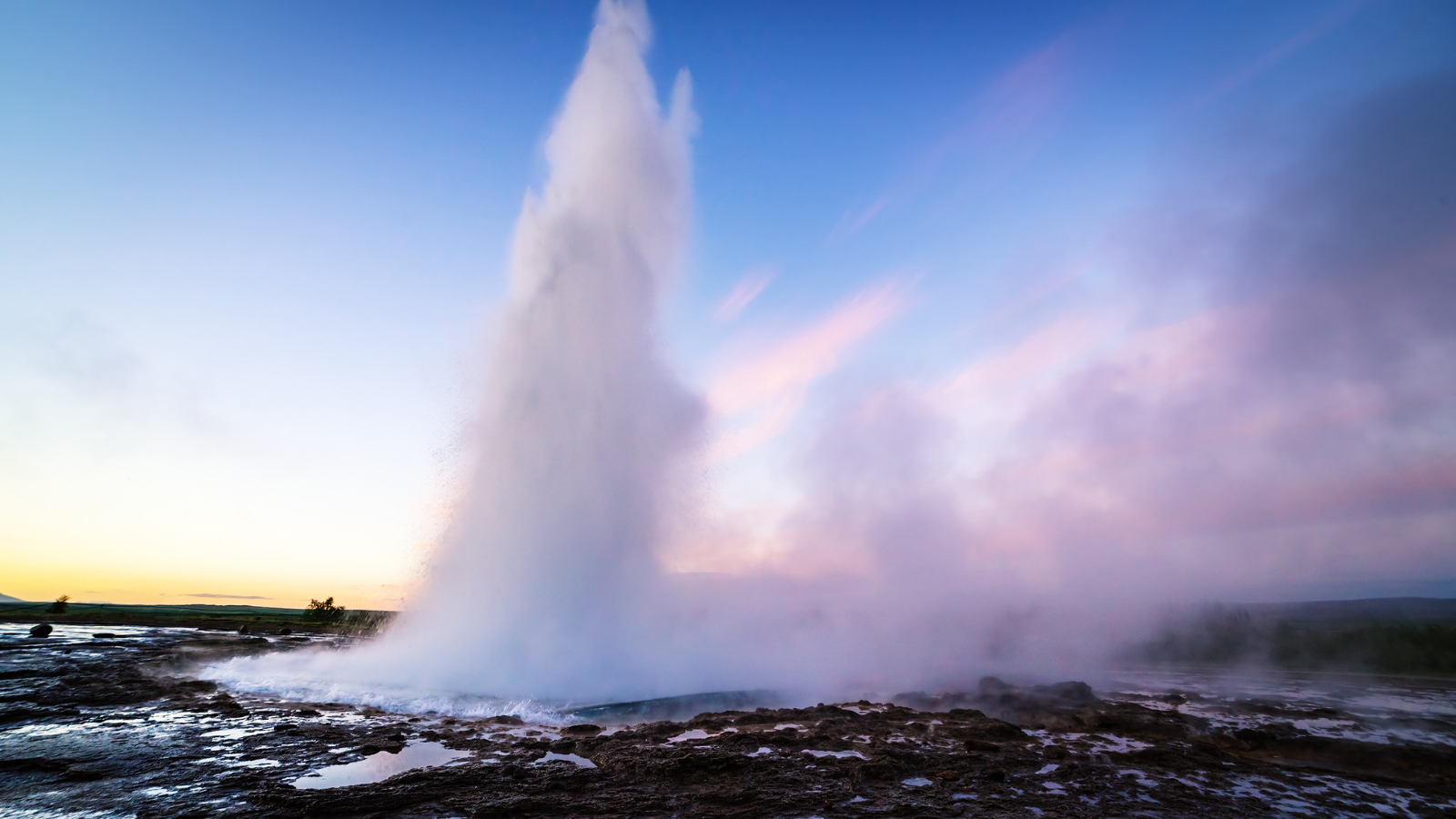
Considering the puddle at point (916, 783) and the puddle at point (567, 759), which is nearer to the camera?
the puddle at point (916, 783)

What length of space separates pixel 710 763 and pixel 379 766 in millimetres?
5568

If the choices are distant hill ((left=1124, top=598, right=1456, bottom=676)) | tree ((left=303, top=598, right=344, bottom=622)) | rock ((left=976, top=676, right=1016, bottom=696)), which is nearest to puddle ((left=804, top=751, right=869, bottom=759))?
rock ((left=976, top=676, right=1016, bottom=696))

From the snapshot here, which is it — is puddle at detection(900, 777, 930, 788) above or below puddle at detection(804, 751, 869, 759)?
above

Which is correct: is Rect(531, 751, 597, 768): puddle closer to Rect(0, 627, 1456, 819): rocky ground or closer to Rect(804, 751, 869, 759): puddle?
Rect(0, 627, 1456, 819): rocky ground

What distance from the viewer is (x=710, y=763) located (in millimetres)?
9500

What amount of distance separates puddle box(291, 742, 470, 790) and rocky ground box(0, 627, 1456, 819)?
0.06 m

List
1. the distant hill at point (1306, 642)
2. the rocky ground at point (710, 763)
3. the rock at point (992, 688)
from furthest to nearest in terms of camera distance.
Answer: the distant hill at point (1306, 642), the rock at point (992, 688), the rocky ground at point (710, 763)

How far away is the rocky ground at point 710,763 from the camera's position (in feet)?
25.3

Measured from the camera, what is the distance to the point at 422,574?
782 inches

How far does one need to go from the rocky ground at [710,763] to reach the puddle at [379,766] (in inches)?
2.3

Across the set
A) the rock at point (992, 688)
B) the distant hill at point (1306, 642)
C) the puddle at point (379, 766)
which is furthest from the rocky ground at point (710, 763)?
the distant hill at point (1306, 642)

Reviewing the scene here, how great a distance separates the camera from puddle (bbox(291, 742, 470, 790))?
828 cm

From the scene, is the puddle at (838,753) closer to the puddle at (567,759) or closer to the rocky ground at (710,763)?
the rocky ground at (710,763)

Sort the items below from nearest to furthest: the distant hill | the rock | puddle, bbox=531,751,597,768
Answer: puddle, bbox=531,751,597,768
the rock
the distant hill
